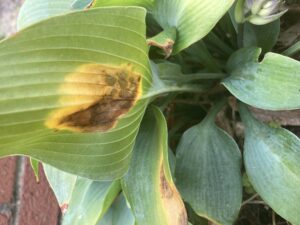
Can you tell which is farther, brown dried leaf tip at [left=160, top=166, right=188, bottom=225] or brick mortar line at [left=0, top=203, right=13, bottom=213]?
brick mortar line at [left=0, top=203, right=13, bottom=213]

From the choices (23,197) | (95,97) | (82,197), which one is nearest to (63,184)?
(82,197)

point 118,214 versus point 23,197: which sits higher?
point 118,214

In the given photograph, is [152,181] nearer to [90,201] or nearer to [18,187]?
[90,201]

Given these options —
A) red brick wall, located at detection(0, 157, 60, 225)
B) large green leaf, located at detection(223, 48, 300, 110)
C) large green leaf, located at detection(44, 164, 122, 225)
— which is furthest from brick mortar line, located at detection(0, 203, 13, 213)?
large green leaf, located at detection(223, 48, 300, 110)

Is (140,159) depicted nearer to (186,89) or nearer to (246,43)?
(186,89)

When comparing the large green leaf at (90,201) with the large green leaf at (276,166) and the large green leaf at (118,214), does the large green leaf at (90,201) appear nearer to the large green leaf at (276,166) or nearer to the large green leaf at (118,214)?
the large green leaf at (118,214)

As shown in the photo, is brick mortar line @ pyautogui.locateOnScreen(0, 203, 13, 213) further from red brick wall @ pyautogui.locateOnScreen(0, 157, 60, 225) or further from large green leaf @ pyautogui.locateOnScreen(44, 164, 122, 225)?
large green leaf @ pyautogui.locateOnScreen(44, 164, 122, 225)
